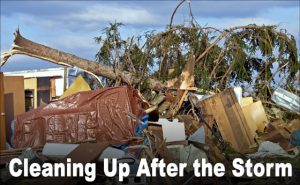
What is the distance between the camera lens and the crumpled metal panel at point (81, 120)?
8289 millimetres

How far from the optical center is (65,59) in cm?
995

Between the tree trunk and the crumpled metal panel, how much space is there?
4.64ft

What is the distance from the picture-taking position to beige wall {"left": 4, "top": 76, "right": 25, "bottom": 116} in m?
9.08

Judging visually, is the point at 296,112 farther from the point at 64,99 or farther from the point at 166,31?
the point at 64,99

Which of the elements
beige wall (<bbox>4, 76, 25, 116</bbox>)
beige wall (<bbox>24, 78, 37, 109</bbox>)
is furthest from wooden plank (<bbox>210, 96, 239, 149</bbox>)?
beige wall (<bbox>24, 78, 37, 109</bbox>)

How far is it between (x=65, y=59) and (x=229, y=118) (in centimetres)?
357

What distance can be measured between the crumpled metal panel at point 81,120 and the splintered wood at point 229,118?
1.49 metres

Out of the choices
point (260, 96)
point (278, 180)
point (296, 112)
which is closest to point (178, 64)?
point (260, 96)

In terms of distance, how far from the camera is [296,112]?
10.8m

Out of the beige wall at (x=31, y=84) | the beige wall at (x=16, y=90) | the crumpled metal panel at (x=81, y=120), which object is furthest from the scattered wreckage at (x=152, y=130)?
the beige wall at (x=31, y=84)

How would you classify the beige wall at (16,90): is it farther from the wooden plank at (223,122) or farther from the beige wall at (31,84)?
the wooden plank at (223,122)

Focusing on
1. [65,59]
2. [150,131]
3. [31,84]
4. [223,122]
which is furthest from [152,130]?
[31,84]

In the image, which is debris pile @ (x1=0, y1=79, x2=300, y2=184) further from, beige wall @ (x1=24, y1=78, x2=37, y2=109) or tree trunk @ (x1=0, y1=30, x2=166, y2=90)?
beige wall @ (x1=24, y1=78, x2=37, y2=109)

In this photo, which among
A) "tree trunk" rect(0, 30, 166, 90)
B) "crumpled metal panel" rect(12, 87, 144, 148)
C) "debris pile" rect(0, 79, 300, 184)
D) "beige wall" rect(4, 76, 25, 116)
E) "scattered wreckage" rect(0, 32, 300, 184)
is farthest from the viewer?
"tree trunk" rect(0, 30, 166, 90)
